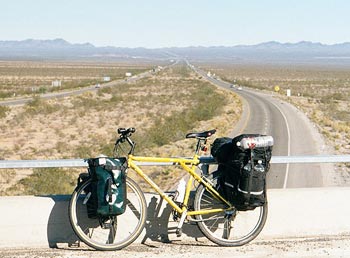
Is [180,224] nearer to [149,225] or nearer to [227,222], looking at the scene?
[149,225]

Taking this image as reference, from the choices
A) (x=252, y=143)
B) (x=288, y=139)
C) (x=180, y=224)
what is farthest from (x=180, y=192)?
(x=288, y=139)

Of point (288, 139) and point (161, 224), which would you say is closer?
point (161, 224)

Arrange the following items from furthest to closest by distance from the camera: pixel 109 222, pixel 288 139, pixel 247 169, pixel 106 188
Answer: pixel 288 139
pixel 109 222
pixel 247 169
pixel 106 188

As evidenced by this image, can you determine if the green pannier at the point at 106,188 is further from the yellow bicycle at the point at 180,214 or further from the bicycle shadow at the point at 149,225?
the bicycle shadow at the point at 149,225

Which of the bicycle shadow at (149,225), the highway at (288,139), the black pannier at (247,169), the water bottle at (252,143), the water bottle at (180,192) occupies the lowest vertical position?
the highway at (288,139)

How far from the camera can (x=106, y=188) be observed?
6082 millimetres

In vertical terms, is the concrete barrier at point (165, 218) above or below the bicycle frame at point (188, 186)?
below

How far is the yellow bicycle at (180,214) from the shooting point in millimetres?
6375

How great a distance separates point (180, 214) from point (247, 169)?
0.95 m

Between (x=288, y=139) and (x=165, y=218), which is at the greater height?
(x=165, y=218)

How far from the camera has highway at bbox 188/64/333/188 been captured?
21.3 m

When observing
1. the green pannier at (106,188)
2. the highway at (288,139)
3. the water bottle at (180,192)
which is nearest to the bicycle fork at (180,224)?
the water bottle at (180,192)

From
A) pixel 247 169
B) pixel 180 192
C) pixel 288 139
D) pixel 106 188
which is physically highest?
pixel 247 169

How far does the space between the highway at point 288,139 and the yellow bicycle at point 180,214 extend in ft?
42.8
